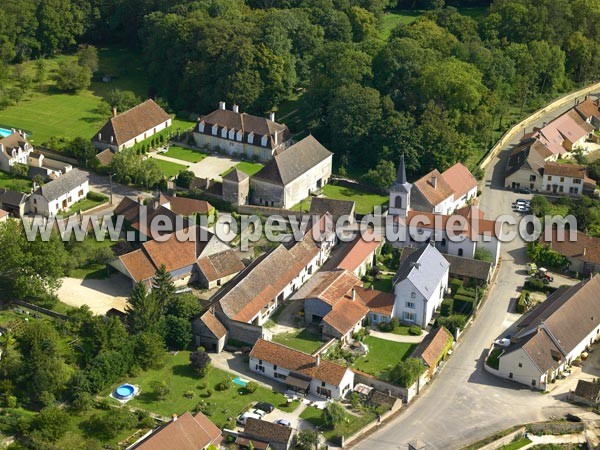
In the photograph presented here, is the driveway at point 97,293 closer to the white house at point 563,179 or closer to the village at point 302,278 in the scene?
the village at point 302,278

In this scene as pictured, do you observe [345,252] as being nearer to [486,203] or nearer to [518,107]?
[486,203]

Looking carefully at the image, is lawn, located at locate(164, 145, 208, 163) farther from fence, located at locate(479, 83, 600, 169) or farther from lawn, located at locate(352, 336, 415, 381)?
lawn, located at locate(352, 336, 415, 381)

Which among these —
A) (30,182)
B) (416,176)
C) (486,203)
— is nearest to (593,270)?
(486,203)

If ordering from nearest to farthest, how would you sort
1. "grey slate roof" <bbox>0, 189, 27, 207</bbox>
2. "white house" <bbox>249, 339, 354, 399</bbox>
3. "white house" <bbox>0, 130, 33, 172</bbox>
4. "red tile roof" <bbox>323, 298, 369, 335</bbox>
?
"white house" <bbox>249, 339, 354, 399</bbox>
"red tile roof" <bbox>323, 298, 369, 335</bbox>
"grey slate roof" <bbox>0, 189, 27, 207</bbox>
"white house" <bbox>0, 130, 33, 172</bbox>

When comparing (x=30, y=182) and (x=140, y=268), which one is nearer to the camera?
(x=140, y=268)

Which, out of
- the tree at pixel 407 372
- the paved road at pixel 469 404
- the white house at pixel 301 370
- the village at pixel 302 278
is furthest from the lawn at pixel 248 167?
the tree at pixel 407 372

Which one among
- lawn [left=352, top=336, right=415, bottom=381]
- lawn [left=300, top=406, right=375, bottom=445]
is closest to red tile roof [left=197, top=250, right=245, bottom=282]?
lawn [left=352, top=336, right=415, bottom=381]
